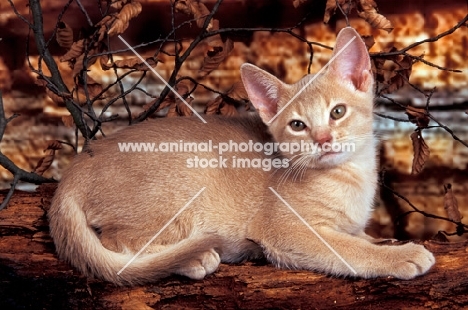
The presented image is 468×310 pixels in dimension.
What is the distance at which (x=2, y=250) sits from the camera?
6.29 ft

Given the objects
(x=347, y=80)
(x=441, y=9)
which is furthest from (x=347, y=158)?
(x=441, y=9)

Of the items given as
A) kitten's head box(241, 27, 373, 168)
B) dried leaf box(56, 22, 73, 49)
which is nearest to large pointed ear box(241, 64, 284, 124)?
kitten's head box(241, 27, 373, 168)

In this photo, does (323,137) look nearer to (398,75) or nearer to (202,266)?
(202,266)

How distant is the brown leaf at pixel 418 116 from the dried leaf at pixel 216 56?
24.6 inches

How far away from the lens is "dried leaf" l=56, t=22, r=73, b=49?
2.19 meters

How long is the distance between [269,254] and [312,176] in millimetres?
254

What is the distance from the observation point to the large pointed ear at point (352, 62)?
178cm

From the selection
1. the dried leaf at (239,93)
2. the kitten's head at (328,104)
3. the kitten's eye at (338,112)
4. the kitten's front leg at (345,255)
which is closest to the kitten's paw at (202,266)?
the kitten's front leg at (345,255)

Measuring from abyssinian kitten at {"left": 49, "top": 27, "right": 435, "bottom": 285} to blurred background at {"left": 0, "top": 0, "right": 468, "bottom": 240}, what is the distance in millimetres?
607

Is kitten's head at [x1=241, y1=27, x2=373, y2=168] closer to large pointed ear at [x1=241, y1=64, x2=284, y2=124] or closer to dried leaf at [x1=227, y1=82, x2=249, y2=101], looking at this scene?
large pointed ear at [x1=241, y1=64, x2=284, y2=124]

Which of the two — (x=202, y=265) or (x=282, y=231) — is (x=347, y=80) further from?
(x=202, y=265)

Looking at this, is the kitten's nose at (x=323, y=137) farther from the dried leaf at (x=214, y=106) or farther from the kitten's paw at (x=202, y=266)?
the dried leaf at (x=214, y=106)

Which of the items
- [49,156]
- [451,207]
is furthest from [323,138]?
[49,156]

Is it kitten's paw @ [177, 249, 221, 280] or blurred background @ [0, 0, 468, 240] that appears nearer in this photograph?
kitten's paw @ [177, 249, 221, 280]
